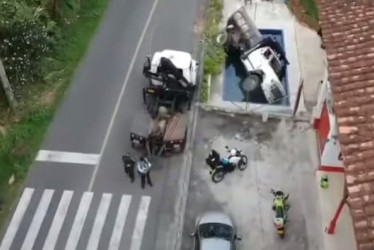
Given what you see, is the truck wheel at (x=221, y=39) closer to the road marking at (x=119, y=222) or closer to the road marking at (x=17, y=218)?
the road marking at (x=119, y=222)

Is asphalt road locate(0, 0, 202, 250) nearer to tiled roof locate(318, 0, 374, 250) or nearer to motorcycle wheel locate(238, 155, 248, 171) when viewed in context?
motorcycle wheel locate(238, 155, 248, 171)

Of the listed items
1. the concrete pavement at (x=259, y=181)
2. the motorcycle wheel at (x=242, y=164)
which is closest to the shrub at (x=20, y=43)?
the concrete pavement at (x=259, y=181)

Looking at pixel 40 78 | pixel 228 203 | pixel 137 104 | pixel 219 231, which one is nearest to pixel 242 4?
pixel 137 104

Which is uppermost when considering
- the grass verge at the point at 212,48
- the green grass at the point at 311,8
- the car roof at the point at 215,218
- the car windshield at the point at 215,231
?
the green grass at the point at 311,8

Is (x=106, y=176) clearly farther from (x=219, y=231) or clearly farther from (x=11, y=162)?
(x=219, y=231)

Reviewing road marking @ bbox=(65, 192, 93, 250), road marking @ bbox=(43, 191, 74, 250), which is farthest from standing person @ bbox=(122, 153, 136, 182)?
road marking @ bbox=(43, 191, 74, 250)
